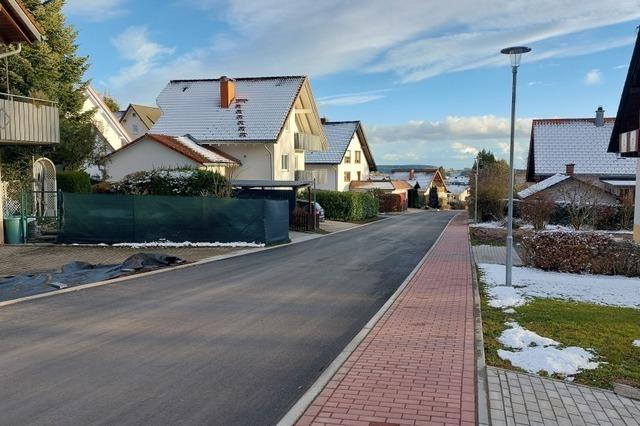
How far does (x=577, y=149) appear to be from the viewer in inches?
1438

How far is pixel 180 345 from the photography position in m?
6.79

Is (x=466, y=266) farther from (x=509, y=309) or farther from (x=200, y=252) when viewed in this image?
(x=200, y=252)

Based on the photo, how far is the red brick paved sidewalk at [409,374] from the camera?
464 centimetres

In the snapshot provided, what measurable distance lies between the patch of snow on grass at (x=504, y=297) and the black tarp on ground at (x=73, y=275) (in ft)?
26.5

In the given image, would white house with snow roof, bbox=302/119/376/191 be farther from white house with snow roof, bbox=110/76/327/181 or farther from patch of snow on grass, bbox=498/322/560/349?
patch of snow on grass, bbox=498/322/560/349

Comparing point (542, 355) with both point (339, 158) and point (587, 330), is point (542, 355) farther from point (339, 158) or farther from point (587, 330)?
point (339, 158)

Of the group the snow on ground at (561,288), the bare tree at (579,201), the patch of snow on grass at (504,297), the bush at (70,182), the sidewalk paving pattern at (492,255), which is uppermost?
the bush at (70,182)

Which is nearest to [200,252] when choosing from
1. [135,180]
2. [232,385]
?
[135,180]

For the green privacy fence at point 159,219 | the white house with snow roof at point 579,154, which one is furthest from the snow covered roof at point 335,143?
the green privacy fence at point 159,219

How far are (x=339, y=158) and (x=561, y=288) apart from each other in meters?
38.7

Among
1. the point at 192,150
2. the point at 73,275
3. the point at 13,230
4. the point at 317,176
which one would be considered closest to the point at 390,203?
the point at 317,176

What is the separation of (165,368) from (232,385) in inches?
37.6

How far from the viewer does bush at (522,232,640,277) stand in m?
13.2

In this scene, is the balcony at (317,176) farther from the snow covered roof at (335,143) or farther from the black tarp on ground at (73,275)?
the black tarp on ground at (73,275)
